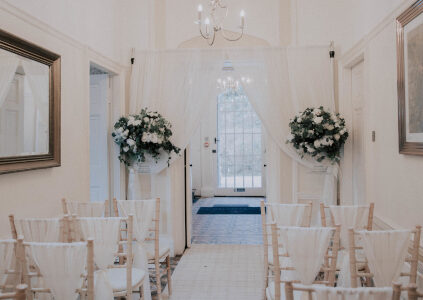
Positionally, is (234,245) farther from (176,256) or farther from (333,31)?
(333,31)

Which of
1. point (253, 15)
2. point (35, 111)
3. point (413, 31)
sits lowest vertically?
point (35, 111)

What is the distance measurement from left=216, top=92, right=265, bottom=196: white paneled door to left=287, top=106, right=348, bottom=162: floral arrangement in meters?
5.47

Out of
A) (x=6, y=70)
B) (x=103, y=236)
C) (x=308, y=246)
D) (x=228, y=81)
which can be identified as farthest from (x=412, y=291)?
(x=228, y=81)

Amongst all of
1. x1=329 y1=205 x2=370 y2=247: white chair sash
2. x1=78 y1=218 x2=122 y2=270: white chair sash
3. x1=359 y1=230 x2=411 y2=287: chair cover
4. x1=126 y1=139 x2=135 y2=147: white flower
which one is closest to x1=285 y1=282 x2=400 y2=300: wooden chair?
x1=359 y1=230 x2=411 y2=287: chair cover

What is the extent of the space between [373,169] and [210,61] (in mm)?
2533

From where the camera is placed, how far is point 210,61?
5.03m

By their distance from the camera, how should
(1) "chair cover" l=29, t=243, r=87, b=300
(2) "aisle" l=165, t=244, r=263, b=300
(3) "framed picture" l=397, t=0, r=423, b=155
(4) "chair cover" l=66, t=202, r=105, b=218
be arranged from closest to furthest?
(1) "chair cover" l=29, t=243, r=87, b=300
(3) "framed picture" l=397, t=0, r=423, b=155
(4) "chair cover" l=66, t=202, r=105, b=218
(2) "aisle" l=165, t=244, r=263, b=300

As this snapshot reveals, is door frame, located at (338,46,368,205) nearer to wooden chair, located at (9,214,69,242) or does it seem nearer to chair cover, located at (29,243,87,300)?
wooden chair, located at (9,214,69,242)

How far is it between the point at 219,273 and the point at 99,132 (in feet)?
7.70

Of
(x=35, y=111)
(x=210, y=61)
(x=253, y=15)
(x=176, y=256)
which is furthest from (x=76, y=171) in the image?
(x=253, y=15)

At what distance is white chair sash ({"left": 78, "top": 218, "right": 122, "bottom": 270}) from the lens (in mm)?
2525

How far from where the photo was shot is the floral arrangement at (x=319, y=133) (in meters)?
4.43

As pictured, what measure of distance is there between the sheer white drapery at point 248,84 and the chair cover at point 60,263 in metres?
3.03

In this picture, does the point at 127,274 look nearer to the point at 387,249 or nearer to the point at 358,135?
the point at 387,249
